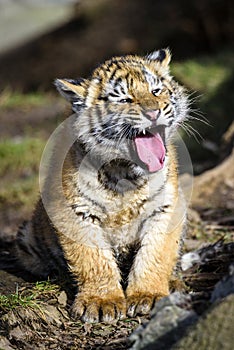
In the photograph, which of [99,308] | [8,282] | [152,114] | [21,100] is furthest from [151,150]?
[21,100]

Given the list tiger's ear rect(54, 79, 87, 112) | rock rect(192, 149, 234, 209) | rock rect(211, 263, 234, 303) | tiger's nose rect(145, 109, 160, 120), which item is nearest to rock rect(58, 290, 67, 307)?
tiger's ear rect(54, 79, 87, 112)

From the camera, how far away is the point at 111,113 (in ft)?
15.3

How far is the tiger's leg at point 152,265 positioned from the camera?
4684 mm

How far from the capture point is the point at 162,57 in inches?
203

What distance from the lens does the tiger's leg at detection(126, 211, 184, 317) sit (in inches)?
184

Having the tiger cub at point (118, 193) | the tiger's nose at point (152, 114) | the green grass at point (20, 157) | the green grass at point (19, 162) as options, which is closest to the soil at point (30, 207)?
the tiger cub at point (118, 193)

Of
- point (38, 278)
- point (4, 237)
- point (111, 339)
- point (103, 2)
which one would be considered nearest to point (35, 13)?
point (103, 2)

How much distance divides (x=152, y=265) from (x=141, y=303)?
11.9 inches

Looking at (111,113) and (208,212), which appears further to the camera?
(208,212)

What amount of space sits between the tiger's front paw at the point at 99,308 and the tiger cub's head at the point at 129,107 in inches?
35.7

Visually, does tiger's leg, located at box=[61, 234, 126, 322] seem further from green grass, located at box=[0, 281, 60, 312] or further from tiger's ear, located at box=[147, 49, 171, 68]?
tiger's ear, located at box=[147, 49, 171, 68]

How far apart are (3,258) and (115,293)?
181 centimetres

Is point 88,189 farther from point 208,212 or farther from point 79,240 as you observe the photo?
point 208,212

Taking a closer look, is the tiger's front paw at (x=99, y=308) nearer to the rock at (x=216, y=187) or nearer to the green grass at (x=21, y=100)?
the rock at (x=216, y=187)
